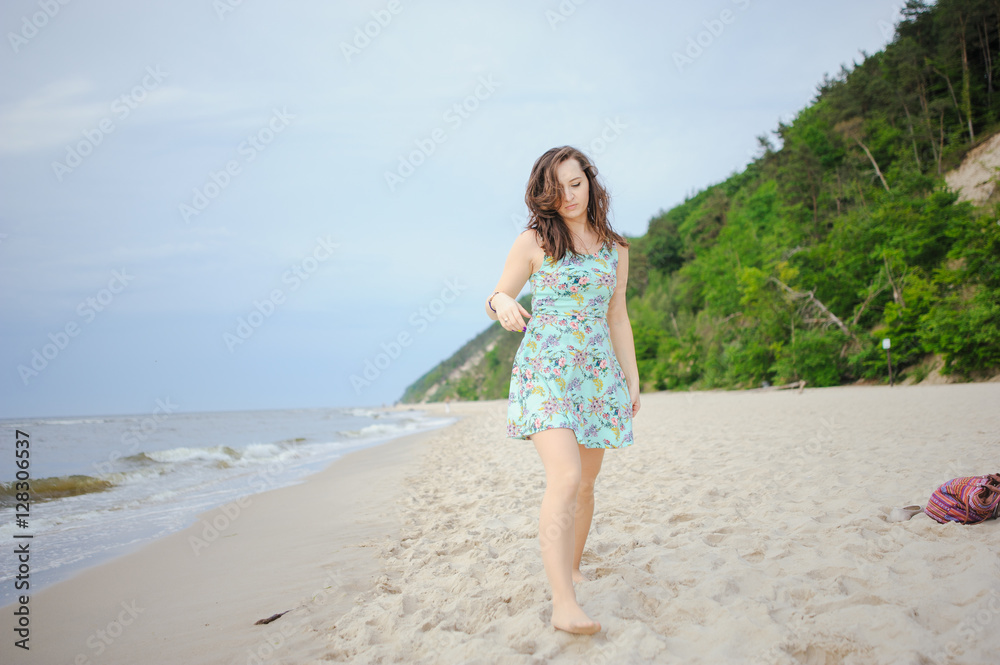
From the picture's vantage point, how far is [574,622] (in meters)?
1.97

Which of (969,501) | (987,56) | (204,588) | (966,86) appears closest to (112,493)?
(204,588)

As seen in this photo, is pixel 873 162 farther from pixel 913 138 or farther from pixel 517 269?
pixel 517 269

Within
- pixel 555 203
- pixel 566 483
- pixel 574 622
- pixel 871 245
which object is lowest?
pixel 574 622

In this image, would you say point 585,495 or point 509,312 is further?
point 585,495

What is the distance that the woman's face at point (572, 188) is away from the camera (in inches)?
92.0

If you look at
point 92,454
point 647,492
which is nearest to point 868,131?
point 647,492

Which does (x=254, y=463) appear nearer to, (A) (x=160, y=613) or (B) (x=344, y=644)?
(A) (x=160, y=613)

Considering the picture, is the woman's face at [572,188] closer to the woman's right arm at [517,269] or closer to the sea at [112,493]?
the woman's right arm at [517,269]

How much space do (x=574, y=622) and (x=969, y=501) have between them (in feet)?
7.92

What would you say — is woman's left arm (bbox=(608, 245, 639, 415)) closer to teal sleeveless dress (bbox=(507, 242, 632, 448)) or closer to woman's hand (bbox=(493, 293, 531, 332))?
teal sleeveless dress (bbox=(507, 242, 632, 448))

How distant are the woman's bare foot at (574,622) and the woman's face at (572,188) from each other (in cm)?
162

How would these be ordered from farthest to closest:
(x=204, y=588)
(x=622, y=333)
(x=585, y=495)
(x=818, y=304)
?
(x=818, y=304), (x=204, y=588), (x=622, y=333), (x=585, y=495)

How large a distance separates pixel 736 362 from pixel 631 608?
24689mm

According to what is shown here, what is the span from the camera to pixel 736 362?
24.7m
